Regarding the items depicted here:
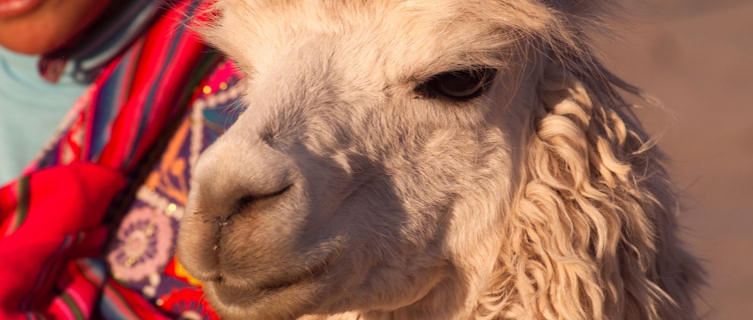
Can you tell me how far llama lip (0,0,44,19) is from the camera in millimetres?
2447

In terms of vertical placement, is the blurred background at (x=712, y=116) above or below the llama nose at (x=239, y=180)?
below

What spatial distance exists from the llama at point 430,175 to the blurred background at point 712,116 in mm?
1739

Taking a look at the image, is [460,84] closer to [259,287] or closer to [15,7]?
[259,287]

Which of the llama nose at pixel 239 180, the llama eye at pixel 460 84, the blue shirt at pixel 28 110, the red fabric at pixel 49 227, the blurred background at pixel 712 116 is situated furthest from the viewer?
the blurred background at pixel 712 116

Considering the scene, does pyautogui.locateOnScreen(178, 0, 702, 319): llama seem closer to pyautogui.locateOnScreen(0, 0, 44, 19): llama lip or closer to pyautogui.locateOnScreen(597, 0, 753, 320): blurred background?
pyautogui.locateOnScreen(0, 0, 44, 19): llama lip

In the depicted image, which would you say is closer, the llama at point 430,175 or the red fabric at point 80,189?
the llama at point 430,175

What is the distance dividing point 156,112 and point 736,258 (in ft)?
10.6

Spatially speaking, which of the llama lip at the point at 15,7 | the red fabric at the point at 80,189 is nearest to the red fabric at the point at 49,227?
the red fabric at the point at 80,189

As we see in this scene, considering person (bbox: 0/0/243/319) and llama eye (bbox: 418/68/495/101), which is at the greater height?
llama eye (bbox: 418/68/495/101)

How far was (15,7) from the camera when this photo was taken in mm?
2465

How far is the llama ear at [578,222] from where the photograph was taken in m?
1.71

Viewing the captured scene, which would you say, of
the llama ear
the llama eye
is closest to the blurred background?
the llama ear

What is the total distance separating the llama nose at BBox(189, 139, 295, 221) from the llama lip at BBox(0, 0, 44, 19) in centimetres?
124

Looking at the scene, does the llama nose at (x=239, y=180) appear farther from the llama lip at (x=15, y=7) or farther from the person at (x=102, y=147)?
the llama lip at (x=15, y=7)
